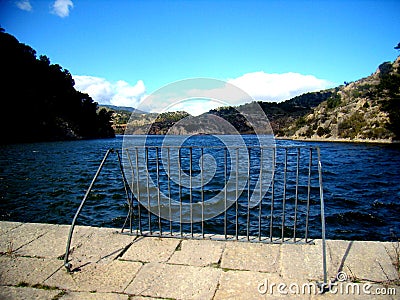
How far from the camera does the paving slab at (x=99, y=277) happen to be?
3527mm

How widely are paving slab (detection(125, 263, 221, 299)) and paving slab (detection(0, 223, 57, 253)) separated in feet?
7.52

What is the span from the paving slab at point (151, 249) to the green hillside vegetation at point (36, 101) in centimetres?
6781

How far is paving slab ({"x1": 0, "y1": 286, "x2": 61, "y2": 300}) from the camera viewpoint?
3352mm

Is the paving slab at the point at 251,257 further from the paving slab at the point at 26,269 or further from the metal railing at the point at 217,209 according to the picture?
the paving slab at the point at 26,269

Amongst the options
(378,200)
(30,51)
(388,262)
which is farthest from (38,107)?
(388,262)

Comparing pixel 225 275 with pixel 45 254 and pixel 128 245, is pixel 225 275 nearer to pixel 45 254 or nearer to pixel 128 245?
pixel 128 245

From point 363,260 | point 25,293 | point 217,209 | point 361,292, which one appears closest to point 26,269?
point 25,293

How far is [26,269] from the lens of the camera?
3.96 meters

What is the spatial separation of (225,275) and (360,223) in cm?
887

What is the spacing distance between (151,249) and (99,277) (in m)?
0.93

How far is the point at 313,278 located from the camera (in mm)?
3615

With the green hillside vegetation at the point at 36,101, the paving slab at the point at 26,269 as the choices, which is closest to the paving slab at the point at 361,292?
the paving slab at the point at 26,269
